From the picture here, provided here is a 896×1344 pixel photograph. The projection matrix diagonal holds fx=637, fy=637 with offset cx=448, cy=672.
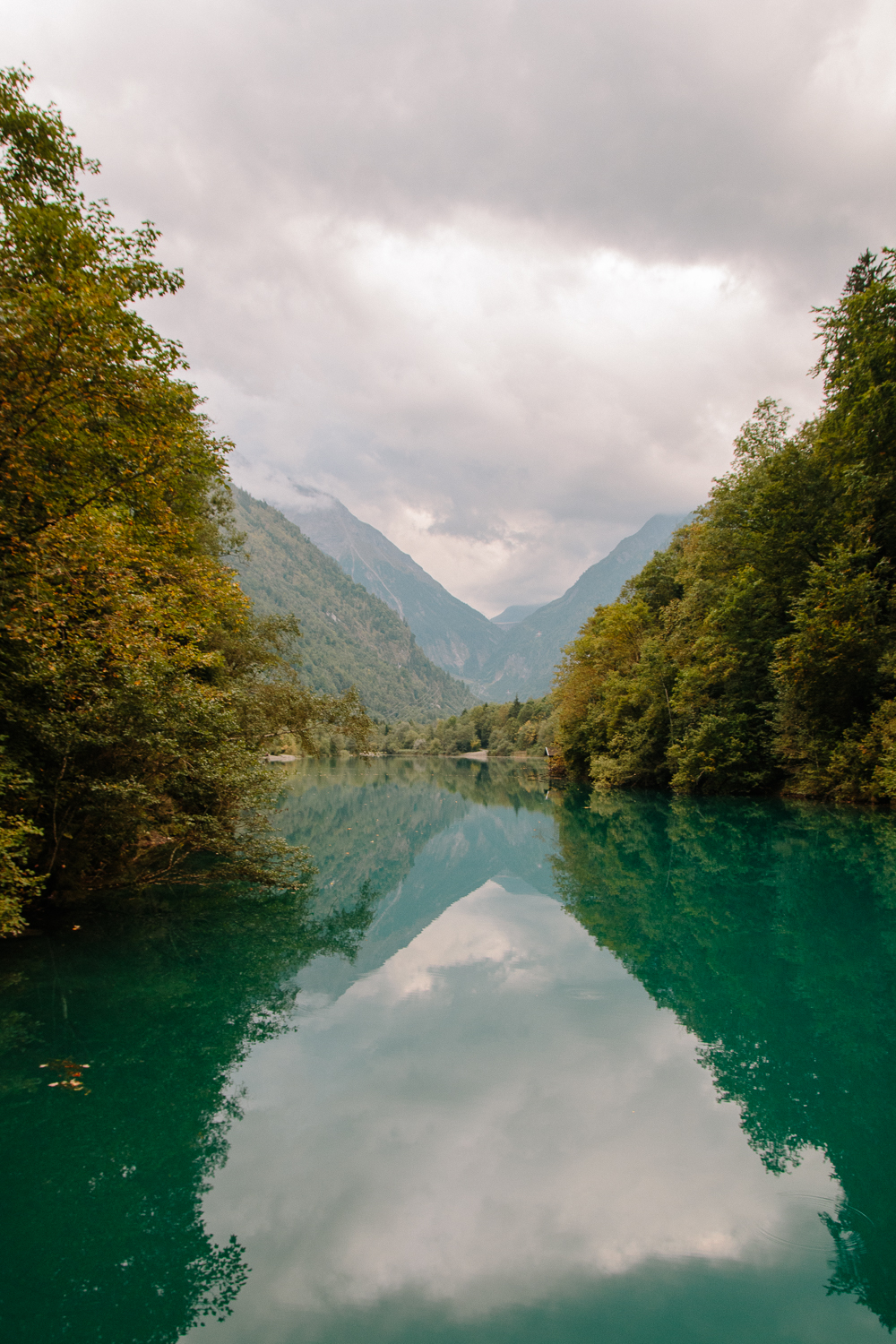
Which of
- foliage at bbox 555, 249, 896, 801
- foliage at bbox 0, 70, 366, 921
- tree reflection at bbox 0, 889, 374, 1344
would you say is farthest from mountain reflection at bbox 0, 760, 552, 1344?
foliage at bbox 555, 249, 896, 801

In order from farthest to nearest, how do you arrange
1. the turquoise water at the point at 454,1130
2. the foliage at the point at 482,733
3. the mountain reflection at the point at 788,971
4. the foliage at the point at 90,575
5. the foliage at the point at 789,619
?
the foliage at the point at 482,733
the foliage at the point at 789,619
the foliage at the point at 90,575
the mountain reflection at the point at 788,971
the turquoise water at the point at 454,1130

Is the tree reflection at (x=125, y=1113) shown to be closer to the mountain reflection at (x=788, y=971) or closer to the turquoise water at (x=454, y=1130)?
the turquoise water at (x=454, y=1130)

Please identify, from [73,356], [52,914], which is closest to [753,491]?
[73,356]

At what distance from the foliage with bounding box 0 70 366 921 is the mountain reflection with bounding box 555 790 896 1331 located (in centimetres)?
798

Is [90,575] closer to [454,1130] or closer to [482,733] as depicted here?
[454,1130]

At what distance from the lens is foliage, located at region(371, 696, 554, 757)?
4920 inches

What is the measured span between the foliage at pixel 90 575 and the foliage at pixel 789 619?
21.6 metres

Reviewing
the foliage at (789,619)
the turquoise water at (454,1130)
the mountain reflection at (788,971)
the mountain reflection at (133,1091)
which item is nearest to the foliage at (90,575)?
the mountain reflection at (133,1091)

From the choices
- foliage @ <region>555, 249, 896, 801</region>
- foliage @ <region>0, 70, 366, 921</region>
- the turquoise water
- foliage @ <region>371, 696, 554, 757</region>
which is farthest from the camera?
foliage @ <region>371, 696, 554, 757</region>

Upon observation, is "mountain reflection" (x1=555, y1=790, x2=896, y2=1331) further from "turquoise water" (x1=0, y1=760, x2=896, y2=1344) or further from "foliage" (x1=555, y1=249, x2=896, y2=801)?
"foliage" (x1=555, y1=249, x2=896, y2=801)

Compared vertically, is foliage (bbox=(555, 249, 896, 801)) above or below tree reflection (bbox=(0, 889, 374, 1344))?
above

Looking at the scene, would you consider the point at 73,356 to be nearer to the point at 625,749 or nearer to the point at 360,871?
the point at 360,871

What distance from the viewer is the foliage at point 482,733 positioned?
125m

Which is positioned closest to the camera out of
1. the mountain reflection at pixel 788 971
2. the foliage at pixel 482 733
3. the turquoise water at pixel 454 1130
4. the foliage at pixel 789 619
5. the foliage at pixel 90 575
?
the turquoise water at pixel 454 1130
